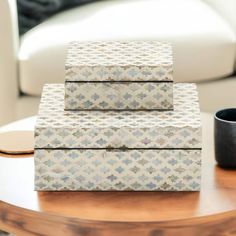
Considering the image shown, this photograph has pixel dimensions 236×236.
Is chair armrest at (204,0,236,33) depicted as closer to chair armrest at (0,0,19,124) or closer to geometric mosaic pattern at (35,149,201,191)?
chair armrest at (0,0,19,124)

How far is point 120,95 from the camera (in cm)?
143

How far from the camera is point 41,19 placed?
7.54ft

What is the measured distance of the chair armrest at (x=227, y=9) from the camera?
2.31m

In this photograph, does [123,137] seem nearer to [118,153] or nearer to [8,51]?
[118,153]

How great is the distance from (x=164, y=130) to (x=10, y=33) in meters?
0.89

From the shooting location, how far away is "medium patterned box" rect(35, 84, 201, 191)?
1373mm

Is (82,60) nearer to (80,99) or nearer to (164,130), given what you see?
(80,99)

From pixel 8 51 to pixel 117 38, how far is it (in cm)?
29

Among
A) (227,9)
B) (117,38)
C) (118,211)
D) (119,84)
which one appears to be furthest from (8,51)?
(118,211)

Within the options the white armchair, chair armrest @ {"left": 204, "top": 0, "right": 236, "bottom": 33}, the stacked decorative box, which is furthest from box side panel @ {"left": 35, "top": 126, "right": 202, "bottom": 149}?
chair armrest @ {"left": 204, "top": 0, "right": 236, "bottom": 33}

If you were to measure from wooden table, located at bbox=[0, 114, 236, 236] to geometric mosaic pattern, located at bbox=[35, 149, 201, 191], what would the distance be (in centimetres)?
2

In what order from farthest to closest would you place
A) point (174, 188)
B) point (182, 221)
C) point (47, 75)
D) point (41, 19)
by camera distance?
point (41, 19) → point (47, 75) → point (174, 188) → point (182, 221)

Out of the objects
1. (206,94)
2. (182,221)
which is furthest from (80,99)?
(206,94)

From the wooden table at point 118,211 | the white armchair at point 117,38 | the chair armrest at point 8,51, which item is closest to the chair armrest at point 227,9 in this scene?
the white armchair at point 117,38
